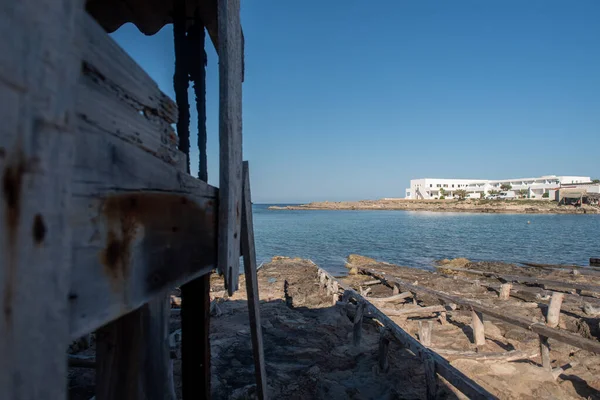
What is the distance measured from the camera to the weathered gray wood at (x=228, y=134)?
1990 mm

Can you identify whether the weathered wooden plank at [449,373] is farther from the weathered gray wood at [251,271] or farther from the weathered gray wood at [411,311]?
the weathered gray wood at [411,311]

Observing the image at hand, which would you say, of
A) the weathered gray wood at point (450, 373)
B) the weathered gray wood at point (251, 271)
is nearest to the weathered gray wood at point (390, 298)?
the weathered gray wood at point (450, 373)

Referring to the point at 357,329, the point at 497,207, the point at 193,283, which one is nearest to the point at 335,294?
the point at 357,329

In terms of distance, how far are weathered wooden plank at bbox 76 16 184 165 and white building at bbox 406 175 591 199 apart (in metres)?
131

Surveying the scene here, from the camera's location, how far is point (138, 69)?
1.05 meters

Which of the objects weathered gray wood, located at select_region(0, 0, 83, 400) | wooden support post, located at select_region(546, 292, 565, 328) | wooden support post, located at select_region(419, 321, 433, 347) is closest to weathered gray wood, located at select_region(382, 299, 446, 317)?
wooden support post, located at select_region(419, 321, 433, 347)

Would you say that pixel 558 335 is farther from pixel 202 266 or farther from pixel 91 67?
pixel 91 67

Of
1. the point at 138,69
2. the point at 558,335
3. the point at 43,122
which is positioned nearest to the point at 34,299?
the point at 43,122

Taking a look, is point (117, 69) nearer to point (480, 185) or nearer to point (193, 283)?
point (193, 283)

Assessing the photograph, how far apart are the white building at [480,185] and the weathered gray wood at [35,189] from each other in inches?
5182

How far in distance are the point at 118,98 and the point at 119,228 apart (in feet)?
1.04

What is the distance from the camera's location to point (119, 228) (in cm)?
92

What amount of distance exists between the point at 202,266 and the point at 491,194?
459 ft

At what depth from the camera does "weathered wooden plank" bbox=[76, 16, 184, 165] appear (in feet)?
2.55
